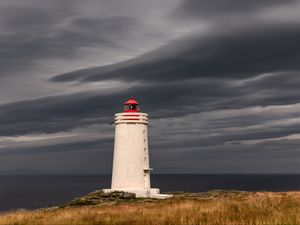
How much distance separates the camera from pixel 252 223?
15141 millimetres

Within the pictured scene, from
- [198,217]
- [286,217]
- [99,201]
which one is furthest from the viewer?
[99,201]

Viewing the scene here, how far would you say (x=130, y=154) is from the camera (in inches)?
1549

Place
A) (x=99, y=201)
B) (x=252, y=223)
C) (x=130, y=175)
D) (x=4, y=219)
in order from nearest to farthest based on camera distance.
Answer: (x=252, y=223) < (x=4, y=219) < (x=99, y=201) < (x=130, y=175)

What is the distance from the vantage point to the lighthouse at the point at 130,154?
39250 mm

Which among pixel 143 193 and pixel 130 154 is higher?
pixel 130 154

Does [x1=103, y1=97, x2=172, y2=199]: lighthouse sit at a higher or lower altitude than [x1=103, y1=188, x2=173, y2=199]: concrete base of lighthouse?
higher

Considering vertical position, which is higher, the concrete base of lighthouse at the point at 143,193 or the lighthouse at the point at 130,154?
the lighthouse at the point at 130,154

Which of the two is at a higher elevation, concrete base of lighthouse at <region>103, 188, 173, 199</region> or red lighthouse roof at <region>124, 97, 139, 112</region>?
red lighthouse roof at <region>124, 97, 139, 112</region>

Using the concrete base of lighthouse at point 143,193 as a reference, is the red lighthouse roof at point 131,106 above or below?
above

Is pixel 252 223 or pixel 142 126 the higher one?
pixel 142 126

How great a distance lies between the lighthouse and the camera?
39250 mm

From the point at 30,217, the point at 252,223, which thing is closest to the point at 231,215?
the point at 252,223

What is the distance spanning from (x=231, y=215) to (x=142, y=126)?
22529mm

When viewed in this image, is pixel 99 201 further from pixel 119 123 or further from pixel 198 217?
pixel 198 217
